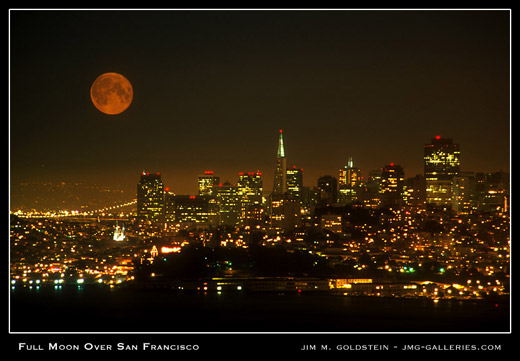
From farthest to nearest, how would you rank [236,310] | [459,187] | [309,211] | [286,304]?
[309,211], [459,187], [286,304], [236,310]

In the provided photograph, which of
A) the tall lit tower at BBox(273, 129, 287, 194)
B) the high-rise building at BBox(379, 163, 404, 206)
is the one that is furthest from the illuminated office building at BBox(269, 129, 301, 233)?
the high-rise building at BBox(379, 163, 404, 206)

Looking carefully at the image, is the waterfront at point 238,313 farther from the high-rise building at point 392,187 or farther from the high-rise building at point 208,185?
the high-rise building at point 392,187

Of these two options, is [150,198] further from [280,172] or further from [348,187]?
[348,187]

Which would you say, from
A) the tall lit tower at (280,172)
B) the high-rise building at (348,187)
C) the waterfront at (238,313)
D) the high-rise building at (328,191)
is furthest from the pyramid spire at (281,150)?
the high-rise building at (328,191)
